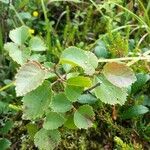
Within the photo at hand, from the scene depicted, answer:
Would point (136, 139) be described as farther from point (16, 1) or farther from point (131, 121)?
point (16, 1)

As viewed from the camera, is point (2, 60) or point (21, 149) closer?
point (21, 149)

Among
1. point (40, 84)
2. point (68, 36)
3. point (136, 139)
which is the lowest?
point (136, 139)

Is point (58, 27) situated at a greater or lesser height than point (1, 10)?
lesser

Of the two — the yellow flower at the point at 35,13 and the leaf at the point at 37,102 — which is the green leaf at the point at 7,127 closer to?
the leaf at the point at 37,102

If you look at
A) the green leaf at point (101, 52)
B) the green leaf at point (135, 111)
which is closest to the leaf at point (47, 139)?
the green leaf at point (135, 111)

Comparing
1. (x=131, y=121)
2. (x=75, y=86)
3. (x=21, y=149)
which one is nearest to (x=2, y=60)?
(x=21, y=149)

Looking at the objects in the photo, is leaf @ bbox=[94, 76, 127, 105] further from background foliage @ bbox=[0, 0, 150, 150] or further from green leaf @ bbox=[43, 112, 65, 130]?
green leaf @ bbox=[43, 112, 65, 130]

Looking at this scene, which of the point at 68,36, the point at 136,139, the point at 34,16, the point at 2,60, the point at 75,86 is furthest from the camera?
the point at 34,16
